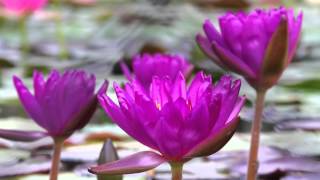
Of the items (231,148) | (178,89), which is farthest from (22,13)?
(178,89)

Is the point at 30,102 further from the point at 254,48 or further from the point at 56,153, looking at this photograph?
the point at 254,48

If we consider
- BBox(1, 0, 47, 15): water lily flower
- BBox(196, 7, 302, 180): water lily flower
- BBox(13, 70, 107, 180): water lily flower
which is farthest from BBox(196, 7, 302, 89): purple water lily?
BBox(1, 0, 47, 15): water lily flower

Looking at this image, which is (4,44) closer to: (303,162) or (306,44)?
(306,44)

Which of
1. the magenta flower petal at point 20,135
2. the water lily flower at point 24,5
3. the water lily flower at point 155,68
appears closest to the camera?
the magenta flower petal at point 20,135

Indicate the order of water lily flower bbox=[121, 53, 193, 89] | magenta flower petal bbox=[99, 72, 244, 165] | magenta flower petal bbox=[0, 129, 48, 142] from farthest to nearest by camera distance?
water lily flower bbox=[121, 53, 193, 89] → magenta flower petal bbox=[0, 129, 48, 142] → magenta flower petal bbox=[99, 72, 244, 165]

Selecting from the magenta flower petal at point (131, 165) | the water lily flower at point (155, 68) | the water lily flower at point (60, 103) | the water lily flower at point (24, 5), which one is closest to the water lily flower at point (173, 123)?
the magenta flower petal at point (131, 165)

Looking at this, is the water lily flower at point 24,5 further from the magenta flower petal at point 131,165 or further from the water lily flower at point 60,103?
the magenta flower petal at point 131,165

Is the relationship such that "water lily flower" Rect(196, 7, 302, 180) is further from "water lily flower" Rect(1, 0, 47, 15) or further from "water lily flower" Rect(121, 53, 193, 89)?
"water lily flower" Rect(1, 0, 47, 15)
